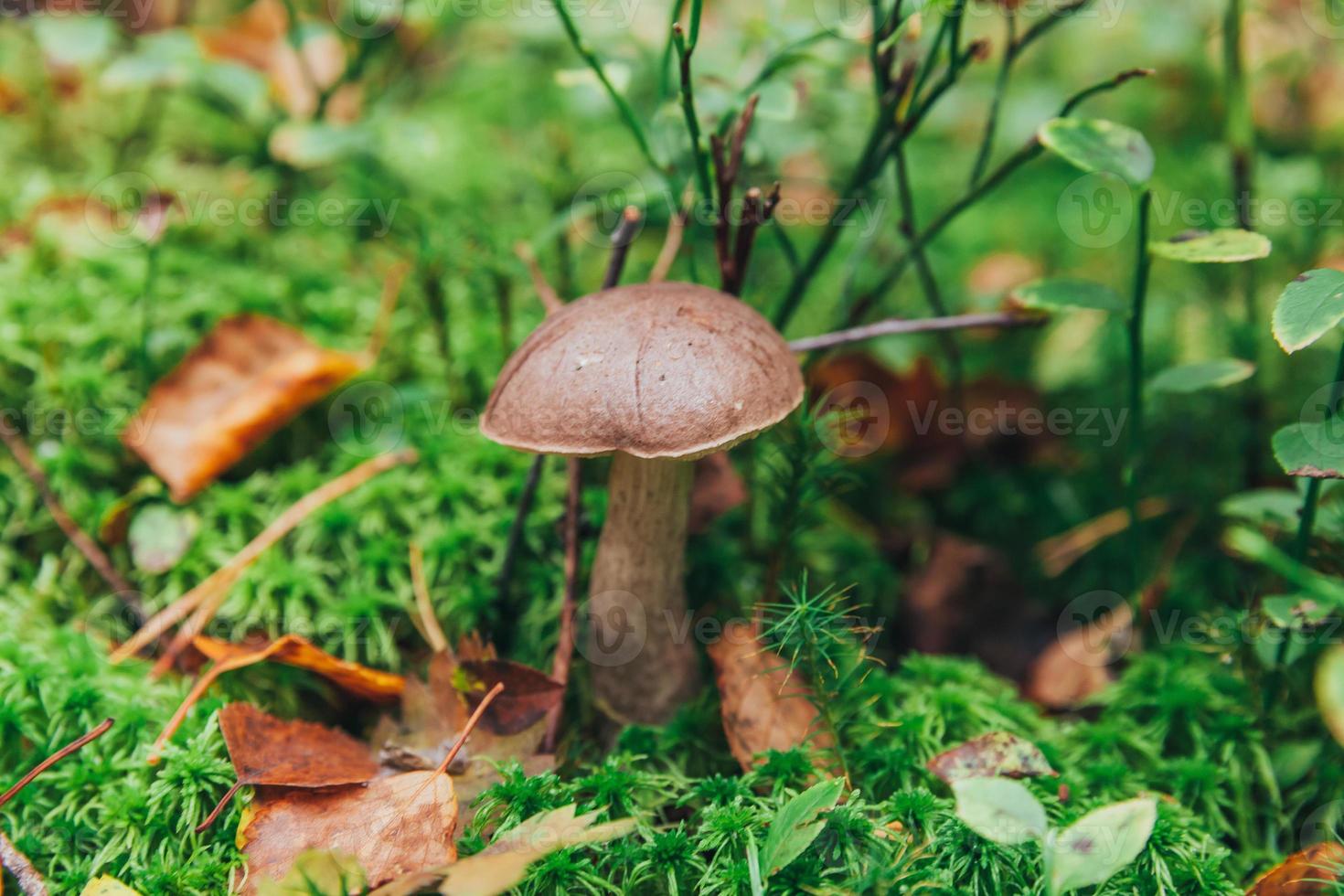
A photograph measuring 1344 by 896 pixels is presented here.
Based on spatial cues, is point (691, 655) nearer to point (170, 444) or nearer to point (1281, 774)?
point (1281, 774)

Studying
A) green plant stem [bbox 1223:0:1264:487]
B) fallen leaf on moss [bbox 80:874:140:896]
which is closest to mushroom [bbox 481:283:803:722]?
fallen leaf on moss [bbox 80:874:140:896]

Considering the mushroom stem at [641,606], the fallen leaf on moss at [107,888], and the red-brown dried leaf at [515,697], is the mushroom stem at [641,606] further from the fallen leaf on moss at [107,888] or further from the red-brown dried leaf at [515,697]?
the fallen leaf on moss at [107,888]

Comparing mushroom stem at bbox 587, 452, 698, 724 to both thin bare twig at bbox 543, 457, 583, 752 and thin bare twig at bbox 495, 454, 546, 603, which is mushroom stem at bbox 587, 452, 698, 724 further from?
thin bare twig at bbox 495, 454, 546, 603

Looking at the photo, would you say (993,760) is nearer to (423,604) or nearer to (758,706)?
(758,706)

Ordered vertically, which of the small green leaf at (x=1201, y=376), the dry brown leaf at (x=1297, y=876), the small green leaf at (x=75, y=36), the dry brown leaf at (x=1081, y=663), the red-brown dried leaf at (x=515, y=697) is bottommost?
the dry brown leaf at (x=1081, y=663)

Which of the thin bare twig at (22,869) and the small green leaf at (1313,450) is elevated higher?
the small green leaf at (1313,450)

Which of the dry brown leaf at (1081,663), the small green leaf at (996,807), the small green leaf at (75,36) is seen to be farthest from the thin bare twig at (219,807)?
the small green leaf at (75,36)
